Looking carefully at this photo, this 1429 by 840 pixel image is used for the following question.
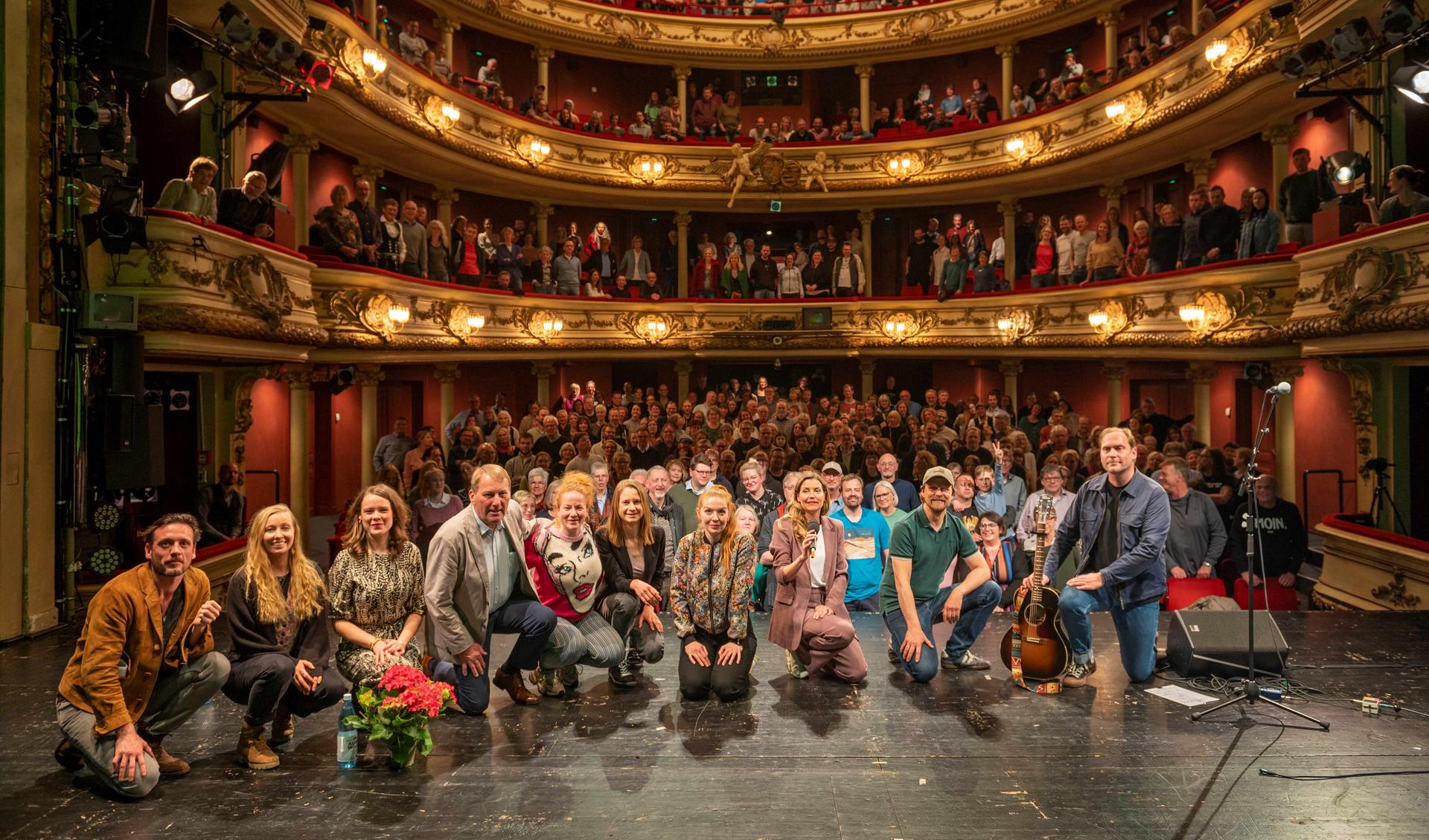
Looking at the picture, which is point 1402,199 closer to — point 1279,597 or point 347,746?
point 1279,597

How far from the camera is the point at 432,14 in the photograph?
55.0 ft

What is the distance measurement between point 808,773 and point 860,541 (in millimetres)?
2422

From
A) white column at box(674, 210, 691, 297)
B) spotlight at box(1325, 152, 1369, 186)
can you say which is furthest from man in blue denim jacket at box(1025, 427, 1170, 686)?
white column at box(674, 210, 691, 297)

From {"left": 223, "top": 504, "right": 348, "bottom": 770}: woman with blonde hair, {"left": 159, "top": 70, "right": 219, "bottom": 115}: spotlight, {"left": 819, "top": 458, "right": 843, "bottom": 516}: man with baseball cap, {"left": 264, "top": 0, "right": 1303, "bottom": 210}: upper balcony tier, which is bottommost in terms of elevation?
{"left": 223, "top": 504, "right": 348, "bottom": 770}: woman with blonde hair

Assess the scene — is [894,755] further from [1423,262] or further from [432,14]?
[432,14]

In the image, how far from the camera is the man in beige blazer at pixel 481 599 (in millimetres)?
4582

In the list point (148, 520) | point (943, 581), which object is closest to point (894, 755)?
point (943, 581)

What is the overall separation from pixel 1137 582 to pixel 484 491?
3818 millimetres

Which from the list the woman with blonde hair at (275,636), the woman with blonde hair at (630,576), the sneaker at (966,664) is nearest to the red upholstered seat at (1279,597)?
the sneaker at (966,664)

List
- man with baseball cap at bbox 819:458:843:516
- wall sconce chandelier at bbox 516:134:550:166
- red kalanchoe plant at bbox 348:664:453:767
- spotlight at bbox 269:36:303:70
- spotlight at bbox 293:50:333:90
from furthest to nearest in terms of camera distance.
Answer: wall sconce chandelier at bbox 516:134:550:166, spotlight at bbox 293:50:333:90, spotlight at bbox 269:36:303:70, man with baseball cap at bbox 819:458:843:516, red kalanchoe plant at bbox 348:664:453:767

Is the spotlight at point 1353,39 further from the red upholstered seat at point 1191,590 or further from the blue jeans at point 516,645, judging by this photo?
the blue jeans at point 516,645

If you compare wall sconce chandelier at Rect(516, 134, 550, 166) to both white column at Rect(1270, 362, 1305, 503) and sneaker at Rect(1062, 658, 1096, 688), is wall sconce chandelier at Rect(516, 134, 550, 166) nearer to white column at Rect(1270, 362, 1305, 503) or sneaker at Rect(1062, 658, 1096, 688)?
white column at Rect(1270, 362, 1305, 503)

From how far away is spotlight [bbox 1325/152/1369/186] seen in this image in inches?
347

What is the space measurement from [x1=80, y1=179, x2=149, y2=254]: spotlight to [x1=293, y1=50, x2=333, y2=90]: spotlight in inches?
124
